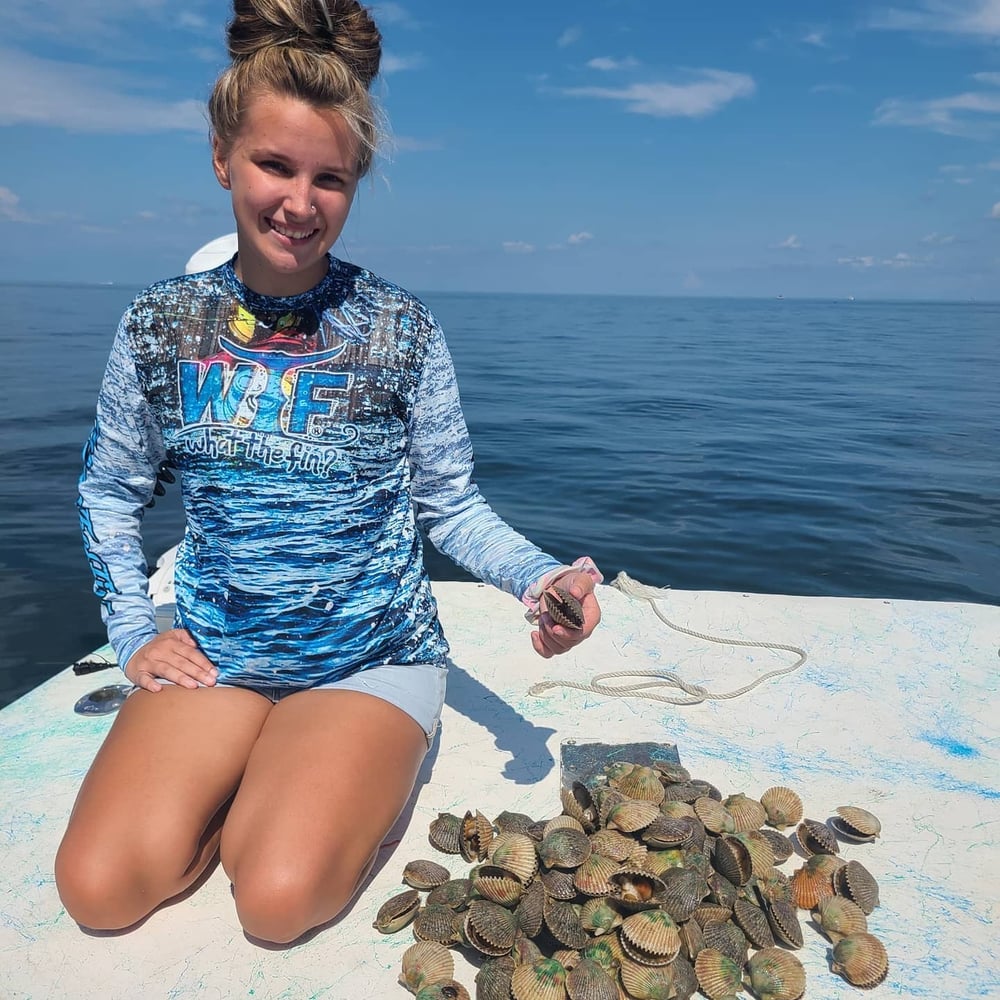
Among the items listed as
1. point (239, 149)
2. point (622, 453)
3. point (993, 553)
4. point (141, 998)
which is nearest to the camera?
point (141, 998)

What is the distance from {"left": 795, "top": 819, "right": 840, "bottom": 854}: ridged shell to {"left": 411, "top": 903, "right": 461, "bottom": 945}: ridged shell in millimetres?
1156

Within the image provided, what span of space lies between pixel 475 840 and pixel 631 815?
51cm

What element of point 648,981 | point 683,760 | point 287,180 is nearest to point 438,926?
point 648,981

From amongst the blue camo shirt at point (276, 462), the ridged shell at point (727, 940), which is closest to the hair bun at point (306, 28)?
the blue camo shirt at point (276, 462)

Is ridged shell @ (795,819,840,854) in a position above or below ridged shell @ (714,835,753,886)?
below

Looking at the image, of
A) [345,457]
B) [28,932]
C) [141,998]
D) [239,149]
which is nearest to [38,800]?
[28,932]

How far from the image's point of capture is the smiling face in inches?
92.7

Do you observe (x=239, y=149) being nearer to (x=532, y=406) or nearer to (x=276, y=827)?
(x=276, y=827)

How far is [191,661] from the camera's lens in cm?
265

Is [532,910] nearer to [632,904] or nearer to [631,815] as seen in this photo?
[632,904]

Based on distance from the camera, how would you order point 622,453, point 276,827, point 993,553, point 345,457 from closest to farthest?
1. point 276,827
2. point 345,457
3. point 993,553
4. point 622,453

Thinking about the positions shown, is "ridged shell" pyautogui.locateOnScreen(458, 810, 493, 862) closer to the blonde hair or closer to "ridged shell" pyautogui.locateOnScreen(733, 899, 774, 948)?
"ridged shell" pyautogui.locateOnScreen(733, 899, 774, 948)

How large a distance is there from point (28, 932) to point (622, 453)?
1019cm

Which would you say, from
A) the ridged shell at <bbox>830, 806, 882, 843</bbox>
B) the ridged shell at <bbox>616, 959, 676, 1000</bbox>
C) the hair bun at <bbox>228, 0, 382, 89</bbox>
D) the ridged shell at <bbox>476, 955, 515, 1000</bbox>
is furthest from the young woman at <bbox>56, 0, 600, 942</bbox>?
the ridged shell at <bbox>830, 806, 882, 843</bbox>
